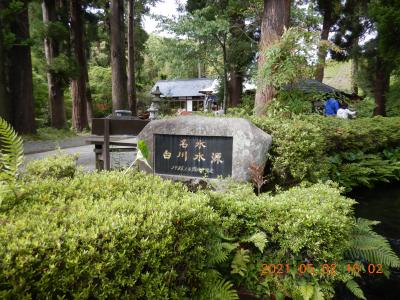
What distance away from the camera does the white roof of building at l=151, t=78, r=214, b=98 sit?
127ft

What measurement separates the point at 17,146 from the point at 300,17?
1582 centimetres

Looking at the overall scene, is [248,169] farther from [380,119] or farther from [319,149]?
[380,119]


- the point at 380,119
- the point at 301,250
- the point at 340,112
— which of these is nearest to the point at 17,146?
the point at 301,250

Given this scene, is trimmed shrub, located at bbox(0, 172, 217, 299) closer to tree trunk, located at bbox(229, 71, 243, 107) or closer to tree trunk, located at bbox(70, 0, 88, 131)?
tree trunk, located at bbox(70, 0, 88, 131)

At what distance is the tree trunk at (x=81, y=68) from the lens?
16406 mm

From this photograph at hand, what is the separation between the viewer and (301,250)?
306 cm

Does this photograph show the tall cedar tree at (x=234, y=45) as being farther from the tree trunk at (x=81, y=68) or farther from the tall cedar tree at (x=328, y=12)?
the tree trunk at (x=81, y=68)

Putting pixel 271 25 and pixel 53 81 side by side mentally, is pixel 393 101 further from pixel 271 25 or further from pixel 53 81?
pixel 53 81

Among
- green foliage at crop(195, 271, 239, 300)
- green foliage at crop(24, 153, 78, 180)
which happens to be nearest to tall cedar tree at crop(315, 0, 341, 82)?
green foliage at crop(24, 153, 78, 180)

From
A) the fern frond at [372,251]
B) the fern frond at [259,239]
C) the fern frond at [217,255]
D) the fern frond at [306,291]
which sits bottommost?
the fern frond at [306,291]

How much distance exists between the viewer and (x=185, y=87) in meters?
40.1

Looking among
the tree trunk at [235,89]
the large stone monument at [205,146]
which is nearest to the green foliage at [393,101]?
the tree trunk at [235,89]

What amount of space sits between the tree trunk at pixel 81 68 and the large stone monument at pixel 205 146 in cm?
1204
